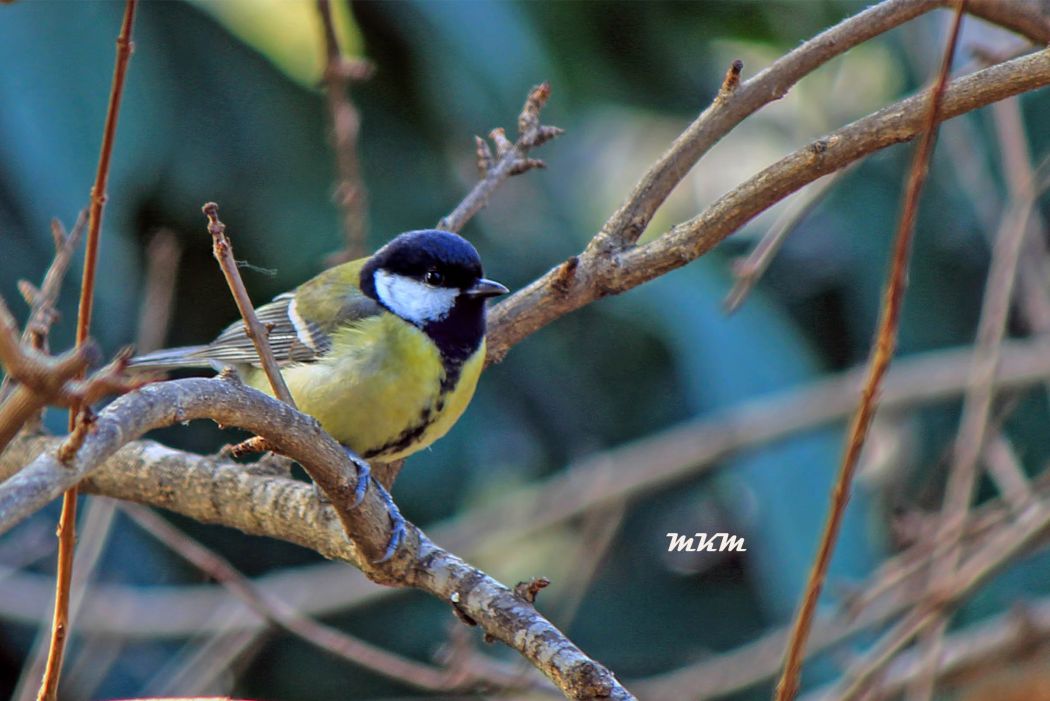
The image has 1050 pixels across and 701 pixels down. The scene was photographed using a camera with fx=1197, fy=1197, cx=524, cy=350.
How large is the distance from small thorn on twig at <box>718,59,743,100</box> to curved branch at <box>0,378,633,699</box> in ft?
2.56

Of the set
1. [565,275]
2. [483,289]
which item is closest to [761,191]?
[565,275]

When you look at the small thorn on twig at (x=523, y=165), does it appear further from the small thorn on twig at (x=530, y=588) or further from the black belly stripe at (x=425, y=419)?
the small thorn on twig at (x=530, y=588)

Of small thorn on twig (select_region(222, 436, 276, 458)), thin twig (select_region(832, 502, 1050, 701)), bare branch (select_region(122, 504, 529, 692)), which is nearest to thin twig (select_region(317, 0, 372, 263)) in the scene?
bare branch (select_region(122, 504, 529, 692))

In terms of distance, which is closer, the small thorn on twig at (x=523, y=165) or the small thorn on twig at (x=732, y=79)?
the small thorn on twig at (x=732, y=79)

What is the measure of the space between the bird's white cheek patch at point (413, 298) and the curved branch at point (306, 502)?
0.45 metres

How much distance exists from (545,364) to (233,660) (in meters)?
1.36

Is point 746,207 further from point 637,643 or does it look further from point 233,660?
point 637,643

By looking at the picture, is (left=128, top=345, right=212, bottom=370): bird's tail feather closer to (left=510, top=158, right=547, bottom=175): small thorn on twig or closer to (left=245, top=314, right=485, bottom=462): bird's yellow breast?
(left=245, top=314, right=485, bottom=462): bird's yellow breast

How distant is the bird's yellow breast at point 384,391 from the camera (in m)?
2.08

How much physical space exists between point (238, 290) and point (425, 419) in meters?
0.83

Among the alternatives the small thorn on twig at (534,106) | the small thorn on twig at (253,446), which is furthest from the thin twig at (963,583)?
the small thorn on twig at (253,446)

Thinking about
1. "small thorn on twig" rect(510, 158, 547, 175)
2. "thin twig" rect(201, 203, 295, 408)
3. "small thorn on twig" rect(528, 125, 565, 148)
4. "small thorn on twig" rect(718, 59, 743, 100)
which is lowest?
"thin twig" rect(201, 203, 295, 408)

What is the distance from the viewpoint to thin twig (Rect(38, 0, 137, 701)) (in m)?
1.13

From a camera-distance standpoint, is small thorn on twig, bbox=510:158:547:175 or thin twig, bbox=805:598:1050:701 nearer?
small thorn on twig, bbox=510:158:547:175
